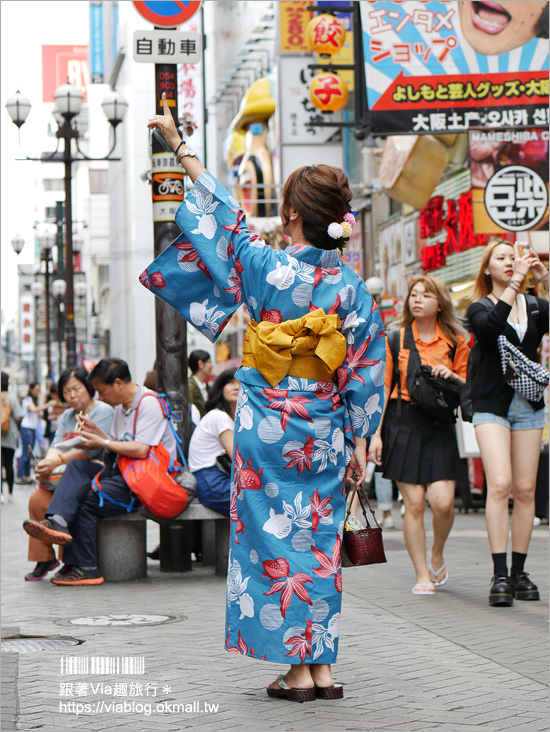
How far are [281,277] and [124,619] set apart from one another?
107 inches

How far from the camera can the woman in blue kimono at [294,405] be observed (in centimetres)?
427

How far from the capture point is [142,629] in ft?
19.4

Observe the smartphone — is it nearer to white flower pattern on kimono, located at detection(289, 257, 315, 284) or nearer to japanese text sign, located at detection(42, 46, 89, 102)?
white flower pattern on kimono, located at detection(289, 257, 315, 284)

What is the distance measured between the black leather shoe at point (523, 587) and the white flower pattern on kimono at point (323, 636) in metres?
2.62

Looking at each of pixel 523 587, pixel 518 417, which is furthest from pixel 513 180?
pixel 523 587

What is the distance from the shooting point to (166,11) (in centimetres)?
802

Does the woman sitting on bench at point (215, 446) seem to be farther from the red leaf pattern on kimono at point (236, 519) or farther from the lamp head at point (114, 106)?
the lamp head at point (114, 106)

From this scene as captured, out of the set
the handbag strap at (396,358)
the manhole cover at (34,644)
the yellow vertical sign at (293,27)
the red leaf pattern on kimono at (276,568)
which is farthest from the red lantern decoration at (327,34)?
the red leaf pattern on kimono at (276,568)

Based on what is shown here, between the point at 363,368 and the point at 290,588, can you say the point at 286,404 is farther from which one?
the point at 290,588

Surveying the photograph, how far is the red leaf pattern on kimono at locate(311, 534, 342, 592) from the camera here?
14.1ft

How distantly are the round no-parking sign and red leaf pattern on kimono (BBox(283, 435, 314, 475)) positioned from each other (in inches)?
181

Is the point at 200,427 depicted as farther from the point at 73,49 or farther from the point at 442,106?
the point at 73,49

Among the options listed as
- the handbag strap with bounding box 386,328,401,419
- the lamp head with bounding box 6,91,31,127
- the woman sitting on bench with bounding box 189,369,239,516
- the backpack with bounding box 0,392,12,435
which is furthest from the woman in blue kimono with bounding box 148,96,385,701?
the lamp head with bounding box 6,91,31,127

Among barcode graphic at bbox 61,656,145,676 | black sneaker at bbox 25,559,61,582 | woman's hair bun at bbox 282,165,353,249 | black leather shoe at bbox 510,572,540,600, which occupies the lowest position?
black sneaker at bbox 25,559,61,582
